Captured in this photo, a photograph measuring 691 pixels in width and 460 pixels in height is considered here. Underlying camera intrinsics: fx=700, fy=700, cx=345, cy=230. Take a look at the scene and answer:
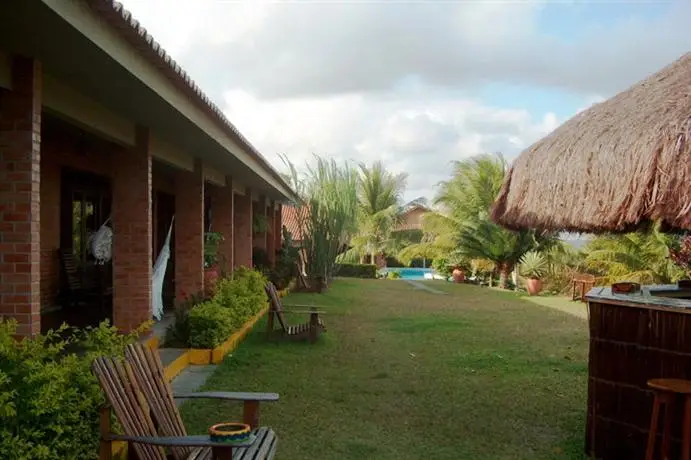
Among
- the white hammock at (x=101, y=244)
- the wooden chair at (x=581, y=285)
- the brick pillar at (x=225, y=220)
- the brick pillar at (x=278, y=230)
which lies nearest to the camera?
the white hammock at (x=101, y=244)

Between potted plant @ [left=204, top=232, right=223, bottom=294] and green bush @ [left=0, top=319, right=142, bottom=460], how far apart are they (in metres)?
6.92

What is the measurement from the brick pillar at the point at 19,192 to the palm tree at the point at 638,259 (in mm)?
15817

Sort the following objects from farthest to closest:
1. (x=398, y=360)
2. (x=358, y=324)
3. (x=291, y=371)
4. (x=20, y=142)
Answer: (x=358, y=324) < (x=398, y=360) < (x=291, y=371) < (x=20, y=142)

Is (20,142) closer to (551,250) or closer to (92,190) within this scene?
(92,190)

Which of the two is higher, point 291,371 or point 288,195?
point 288,195

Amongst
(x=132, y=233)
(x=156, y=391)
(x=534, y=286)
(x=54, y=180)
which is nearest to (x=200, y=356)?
(x=132, y=233)

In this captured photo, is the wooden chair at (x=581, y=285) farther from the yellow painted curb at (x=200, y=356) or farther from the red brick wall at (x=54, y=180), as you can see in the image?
the red brick wall at (x=54, y=180)

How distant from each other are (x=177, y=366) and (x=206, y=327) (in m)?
0.88

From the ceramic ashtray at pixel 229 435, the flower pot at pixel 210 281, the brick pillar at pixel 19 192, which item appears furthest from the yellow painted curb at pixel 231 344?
the ceramic ashtray at pixel 229 435

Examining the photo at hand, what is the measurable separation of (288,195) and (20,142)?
1424 cm

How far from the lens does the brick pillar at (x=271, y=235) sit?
21422 mm

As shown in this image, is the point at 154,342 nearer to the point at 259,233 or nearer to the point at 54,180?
the point at 54,180

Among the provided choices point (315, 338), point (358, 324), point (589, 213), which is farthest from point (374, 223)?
point (589, 213)

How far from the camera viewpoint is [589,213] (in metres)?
5.23
